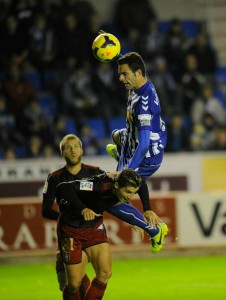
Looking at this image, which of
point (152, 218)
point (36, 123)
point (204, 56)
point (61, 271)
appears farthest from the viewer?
point (204, 56)

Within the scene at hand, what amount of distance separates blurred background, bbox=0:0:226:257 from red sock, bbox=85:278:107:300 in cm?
554

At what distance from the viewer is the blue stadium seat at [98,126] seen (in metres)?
14.2

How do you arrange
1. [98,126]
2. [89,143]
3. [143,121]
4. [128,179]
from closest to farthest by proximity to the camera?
[128,179], [143,121], [89,143], [98,126]

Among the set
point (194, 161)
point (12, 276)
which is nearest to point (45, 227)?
point (12, 276)

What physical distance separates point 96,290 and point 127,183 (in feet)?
3.25

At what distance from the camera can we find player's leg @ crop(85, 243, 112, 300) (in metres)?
7.07

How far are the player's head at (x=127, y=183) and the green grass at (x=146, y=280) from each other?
7.55 feet

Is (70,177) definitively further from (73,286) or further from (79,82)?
(79,82)

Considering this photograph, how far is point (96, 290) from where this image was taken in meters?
7.06

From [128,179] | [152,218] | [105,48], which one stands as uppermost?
[105,48]

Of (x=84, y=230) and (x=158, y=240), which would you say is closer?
(x=84, y=230)

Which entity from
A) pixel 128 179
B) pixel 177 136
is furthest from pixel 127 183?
pixel 177 136

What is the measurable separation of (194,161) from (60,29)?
3501mm

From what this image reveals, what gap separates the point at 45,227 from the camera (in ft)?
36.9
